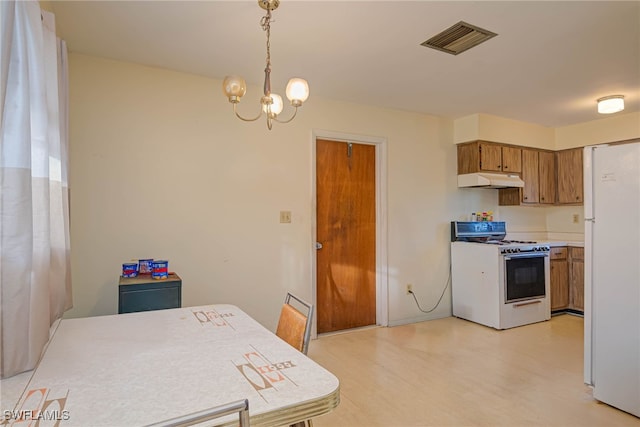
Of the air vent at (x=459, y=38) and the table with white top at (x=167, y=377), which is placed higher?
the air vent at (x=459, y=38)

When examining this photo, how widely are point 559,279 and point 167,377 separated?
489 cm

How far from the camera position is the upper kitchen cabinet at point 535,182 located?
477 centimetres

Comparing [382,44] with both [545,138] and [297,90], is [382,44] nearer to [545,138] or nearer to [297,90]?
[297,90]

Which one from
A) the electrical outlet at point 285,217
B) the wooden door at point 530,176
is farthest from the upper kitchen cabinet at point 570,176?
the electrical outlet at point 285,217

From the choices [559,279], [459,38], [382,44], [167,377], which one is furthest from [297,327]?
[559,279]

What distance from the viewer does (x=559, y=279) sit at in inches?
180

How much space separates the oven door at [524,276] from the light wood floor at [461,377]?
1.19ft

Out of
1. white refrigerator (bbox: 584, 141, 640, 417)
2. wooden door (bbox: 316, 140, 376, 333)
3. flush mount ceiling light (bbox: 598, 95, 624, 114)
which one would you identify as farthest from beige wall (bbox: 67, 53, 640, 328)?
white refrigerator (bbox: 584, 141, 640, 417)

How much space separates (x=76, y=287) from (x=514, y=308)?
4.18 m

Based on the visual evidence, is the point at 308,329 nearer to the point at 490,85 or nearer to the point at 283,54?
the point at 283,54

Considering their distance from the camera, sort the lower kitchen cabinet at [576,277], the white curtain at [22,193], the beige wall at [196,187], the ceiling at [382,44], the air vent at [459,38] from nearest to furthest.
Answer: the white curtain at [22,193]
the ceiling at [382,44]
the air vent at [459,38]
the beige wall at [196,187]
the lower kitchen cabinet at [576,277]

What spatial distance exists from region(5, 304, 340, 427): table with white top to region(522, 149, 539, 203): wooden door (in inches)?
174

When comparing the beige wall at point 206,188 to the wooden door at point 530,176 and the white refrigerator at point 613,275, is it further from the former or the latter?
the white refrigerator at point 613,275

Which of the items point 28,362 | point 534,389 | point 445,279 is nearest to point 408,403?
point 534,389
